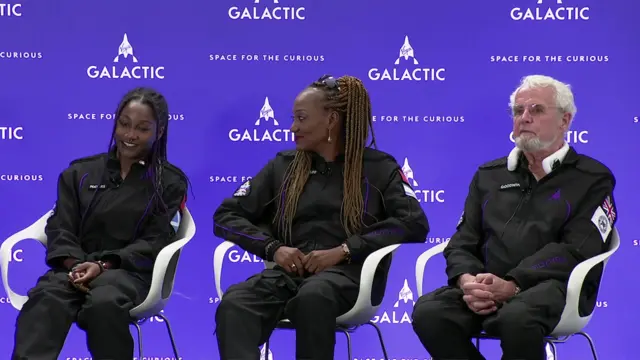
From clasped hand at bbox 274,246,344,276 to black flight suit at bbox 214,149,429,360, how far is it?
1.5 inches

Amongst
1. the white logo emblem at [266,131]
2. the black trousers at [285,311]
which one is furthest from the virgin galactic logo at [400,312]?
the black trousers at [285,311]

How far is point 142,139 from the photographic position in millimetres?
4633

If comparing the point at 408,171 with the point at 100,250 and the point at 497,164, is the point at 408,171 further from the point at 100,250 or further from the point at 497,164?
the point at 100,250

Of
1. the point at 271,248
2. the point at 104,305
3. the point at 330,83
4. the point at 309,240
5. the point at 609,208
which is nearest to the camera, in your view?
the point at 104,305

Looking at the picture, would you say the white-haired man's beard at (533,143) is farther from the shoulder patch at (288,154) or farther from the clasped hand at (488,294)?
the shoulder patch at (288,154)

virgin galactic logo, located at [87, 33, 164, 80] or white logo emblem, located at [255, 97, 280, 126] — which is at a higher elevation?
virgin galactic logo, located at [87, 33, 164, 80]

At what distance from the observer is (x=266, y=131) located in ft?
19.4

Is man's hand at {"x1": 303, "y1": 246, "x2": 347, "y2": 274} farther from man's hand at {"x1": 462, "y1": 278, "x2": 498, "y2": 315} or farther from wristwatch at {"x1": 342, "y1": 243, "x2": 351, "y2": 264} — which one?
man's hand at {"x1": 462, "y1": 278, "x2": 498, "y2": 315}

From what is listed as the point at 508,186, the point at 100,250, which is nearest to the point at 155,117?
the point at 100,250

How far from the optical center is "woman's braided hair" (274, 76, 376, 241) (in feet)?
14.7

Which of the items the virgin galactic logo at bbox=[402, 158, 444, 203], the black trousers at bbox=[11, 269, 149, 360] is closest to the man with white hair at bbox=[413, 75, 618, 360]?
the black trousers at bbox=[11, 269, 149, 360]

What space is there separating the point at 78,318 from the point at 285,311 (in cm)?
87

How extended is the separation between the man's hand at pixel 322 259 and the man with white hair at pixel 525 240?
403 mm

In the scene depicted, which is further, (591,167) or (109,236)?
(109,236)
